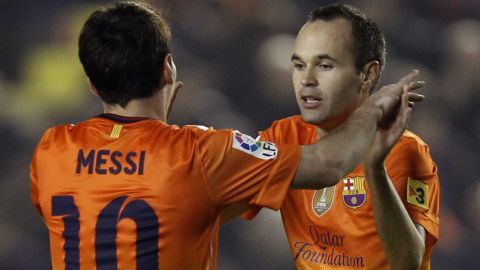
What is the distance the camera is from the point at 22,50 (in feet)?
16.2

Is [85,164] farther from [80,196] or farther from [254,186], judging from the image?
[254,186]

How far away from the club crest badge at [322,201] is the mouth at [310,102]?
Answer: 0.30m

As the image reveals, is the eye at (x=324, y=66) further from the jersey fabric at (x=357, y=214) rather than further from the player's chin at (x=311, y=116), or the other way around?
the jersey fabric at (x=357, y=214)

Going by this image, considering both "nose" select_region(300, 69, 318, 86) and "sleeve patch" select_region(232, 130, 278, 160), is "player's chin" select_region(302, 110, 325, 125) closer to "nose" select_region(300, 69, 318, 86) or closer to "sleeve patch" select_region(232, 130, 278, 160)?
"nose" select_region(300, 69, 318, 86)

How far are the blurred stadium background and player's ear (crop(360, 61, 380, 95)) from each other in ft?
7.13

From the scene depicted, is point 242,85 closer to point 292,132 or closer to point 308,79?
point 292,132

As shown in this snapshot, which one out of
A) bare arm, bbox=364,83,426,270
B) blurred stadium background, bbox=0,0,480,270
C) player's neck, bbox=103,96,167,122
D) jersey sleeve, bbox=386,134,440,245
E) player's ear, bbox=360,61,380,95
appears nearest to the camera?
player's neck, bbox=103,96,167,122

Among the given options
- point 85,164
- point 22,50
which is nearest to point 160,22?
point 85,164

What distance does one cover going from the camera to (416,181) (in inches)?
104

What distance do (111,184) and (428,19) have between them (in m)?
4.05

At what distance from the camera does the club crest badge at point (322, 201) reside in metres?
2.71

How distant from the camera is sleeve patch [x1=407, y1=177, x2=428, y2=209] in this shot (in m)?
2.61

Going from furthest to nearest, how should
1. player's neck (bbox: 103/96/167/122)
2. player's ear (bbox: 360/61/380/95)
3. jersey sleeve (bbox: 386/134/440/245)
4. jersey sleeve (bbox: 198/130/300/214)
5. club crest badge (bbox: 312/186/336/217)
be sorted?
player's ear (bbox: 360/61/380/95) < club crest badge (bbox: 312/186/336/217) < jersey sleeve (bbox: 386/134/440/245) < player's neck (bbox: 103/96/167/122) < jersey sleeve (bbox: 198/130/300/214)

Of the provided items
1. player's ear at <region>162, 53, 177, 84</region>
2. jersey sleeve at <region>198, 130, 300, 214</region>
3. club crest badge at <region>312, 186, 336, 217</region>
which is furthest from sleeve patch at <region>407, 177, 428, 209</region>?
player's ear at <region>162, 53, 177, 84</region>
